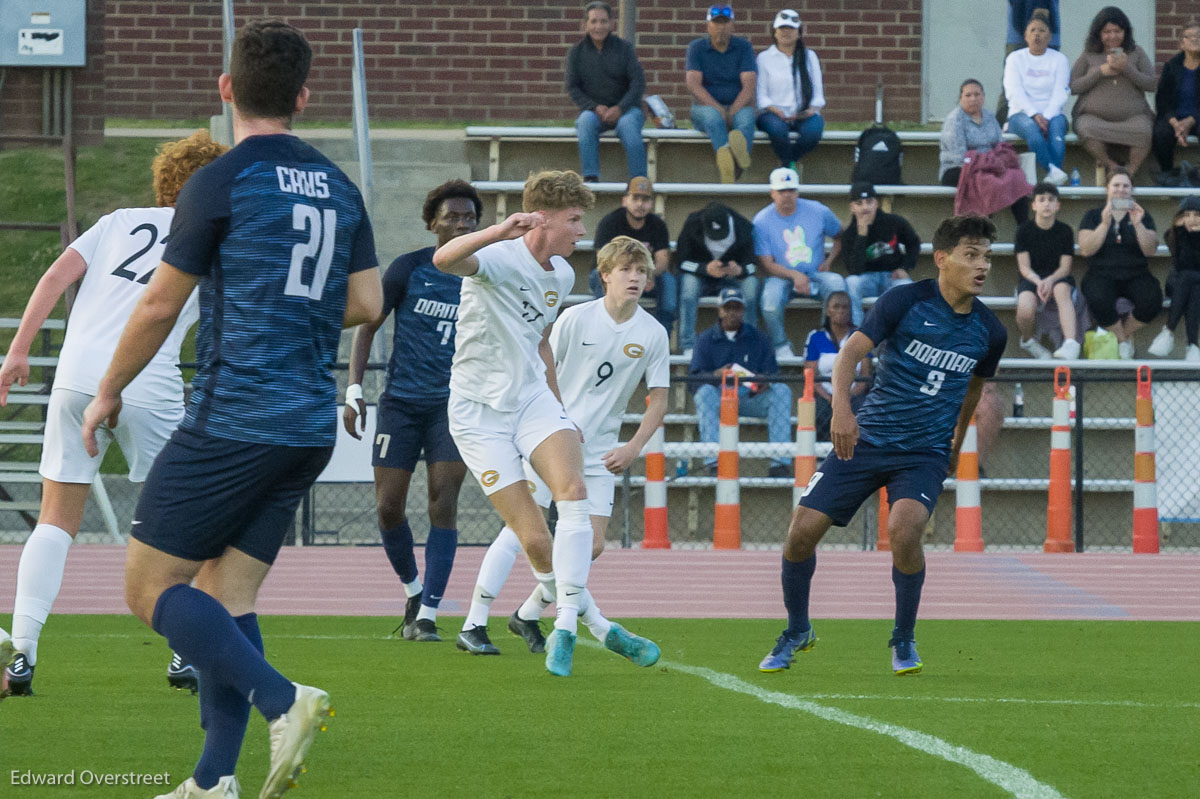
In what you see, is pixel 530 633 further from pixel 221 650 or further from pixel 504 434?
pixel 221 650

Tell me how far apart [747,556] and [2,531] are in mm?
7078

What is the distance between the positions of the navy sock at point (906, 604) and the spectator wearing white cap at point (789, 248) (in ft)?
31.0

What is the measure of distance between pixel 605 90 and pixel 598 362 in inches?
397

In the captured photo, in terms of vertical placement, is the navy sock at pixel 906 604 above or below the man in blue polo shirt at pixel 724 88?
below

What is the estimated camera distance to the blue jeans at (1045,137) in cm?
1881

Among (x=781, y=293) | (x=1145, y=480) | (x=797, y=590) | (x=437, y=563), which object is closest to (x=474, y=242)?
(x=797, y=590)

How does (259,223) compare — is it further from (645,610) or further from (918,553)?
(645,610)

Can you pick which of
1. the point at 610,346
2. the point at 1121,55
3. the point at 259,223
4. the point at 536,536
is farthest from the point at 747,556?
the point at 259,223

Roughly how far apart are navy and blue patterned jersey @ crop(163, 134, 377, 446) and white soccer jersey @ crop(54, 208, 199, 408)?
2276mm

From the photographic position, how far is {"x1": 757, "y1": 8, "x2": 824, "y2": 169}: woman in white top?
18.7 metres

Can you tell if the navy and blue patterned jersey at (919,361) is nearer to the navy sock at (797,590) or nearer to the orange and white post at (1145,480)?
the navy sock at (797,590)

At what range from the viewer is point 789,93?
61.6 feet

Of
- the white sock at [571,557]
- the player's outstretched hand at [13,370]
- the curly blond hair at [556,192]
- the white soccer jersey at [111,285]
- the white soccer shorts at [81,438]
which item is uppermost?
the curly blond hair at [556,192]

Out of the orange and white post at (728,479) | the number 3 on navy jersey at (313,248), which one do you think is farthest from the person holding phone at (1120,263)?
the number 3 on navy jersey at (313,248)
